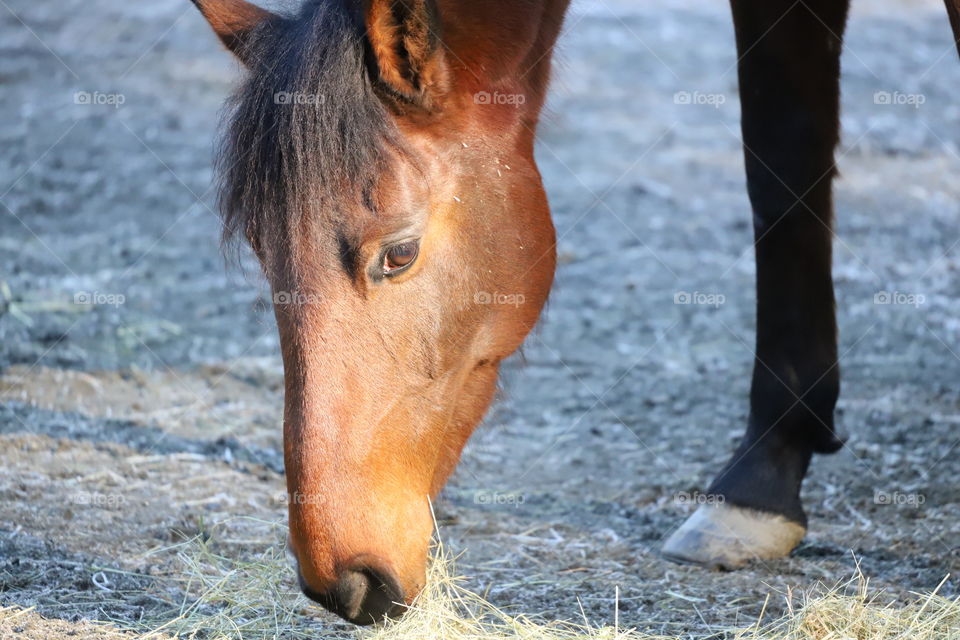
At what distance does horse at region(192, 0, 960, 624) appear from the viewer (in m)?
2.46

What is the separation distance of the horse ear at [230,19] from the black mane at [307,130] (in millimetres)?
283

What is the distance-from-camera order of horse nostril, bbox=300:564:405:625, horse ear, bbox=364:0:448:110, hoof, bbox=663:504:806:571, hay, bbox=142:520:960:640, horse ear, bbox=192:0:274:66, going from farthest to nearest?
hoof, bbox=663:504:806:571 → horse ear, bbox=192:0:274:66 → hay, bbox=142:520:960:640 → horse ear, bbox=364:0:448:110 → horse nostril, bbox=300:564:405:625

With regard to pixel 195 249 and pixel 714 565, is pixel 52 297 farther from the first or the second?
pixel 714 565

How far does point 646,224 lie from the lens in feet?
24.1

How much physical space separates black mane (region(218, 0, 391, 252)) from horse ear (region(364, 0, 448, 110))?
5 cm

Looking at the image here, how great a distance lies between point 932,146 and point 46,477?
730cm

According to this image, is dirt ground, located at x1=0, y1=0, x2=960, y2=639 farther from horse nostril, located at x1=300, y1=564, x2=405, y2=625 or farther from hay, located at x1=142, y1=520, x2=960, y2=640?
horse nostril, located at x1=300, y1=564, x2=405, y2=625

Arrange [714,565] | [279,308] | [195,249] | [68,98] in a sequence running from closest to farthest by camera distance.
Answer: [279,308] < [714,565] < [195,249] < [68,98]

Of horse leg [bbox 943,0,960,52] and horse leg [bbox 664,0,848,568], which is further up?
horse leg [bbox 943,0,960,52]

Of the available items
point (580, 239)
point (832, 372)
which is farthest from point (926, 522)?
point (580, 239)

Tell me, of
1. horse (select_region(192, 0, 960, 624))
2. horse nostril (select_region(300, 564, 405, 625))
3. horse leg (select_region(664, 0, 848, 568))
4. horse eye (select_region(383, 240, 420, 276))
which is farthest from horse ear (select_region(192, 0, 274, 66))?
horse leg (select_region(664, 0, 848, 568))

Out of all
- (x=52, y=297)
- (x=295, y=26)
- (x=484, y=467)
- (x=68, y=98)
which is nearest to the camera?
(x=295, y=26)

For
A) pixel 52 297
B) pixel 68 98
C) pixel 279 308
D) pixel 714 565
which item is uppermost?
pixel 68 98

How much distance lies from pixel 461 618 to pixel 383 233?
109 centimetres
